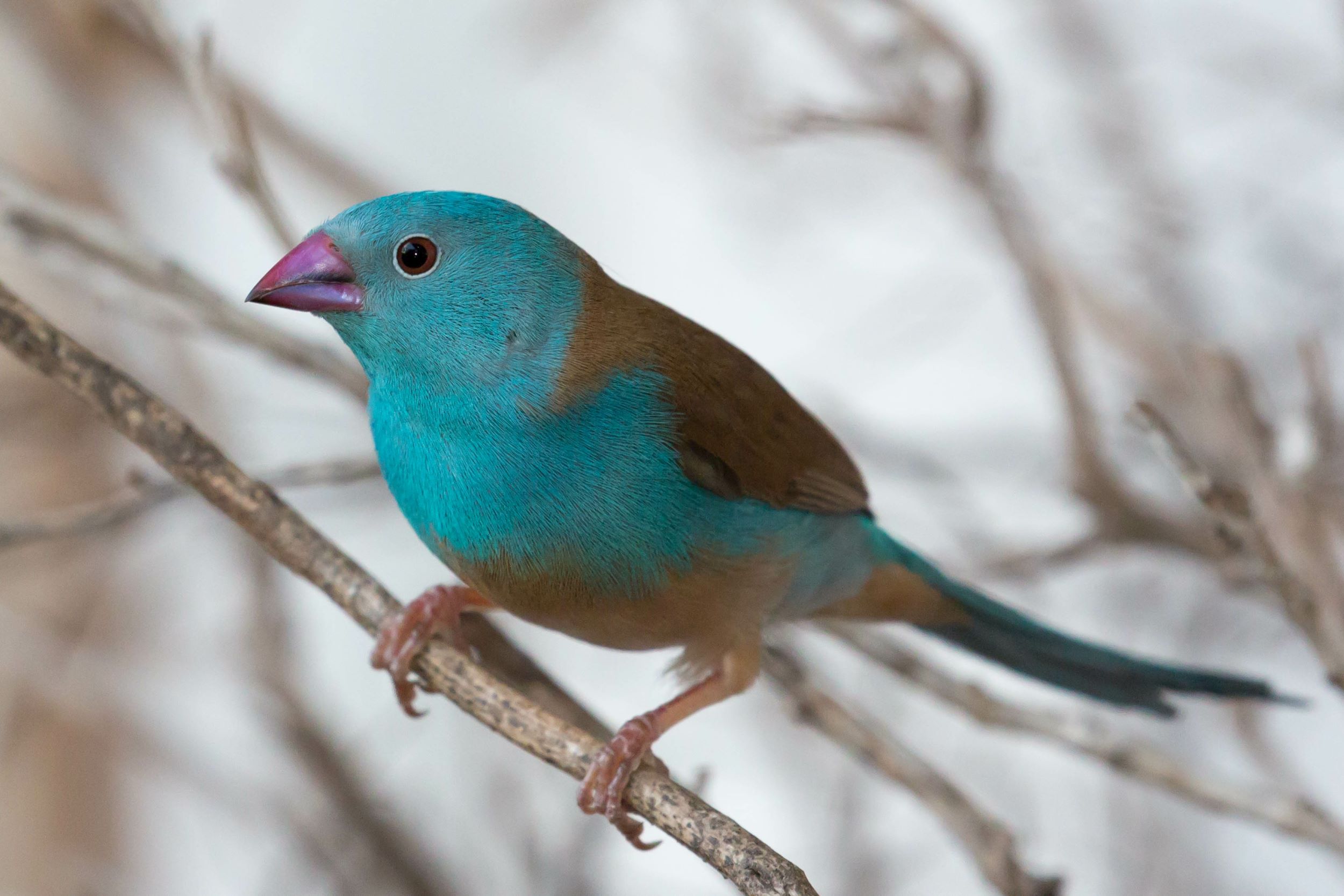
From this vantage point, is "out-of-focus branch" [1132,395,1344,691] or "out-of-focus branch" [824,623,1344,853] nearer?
"out-of-focus branch" [1132,395,1344,691]

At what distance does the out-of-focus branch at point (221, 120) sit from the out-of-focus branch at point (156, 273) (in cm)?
20

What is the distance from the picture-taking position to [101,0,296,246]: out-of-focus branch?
256cm

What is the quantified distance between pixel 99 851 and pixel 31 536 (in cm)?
302

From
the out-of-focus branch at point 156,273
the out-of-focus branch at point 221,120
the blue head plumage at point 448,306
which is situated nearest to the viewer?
the blue head plumage at point 448,306

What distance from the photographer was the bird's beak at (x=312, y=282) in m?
2.09

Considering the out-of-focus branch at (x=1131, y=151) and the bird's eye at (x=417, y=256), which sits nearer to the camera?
the bird's eye at (x=417, y=256)

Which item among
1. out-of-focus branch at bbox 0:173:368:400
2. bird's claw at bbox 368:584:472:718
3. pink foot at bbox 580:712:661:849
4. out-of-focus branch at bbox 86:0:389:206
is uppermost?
out-of-focus branch at bbox 86:0:389:206

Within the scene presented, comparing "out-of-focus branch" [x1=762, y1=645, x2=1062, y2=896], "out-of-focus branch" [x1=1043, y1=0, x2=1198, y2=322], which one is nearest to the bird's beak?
"out-of-focus branch" [x1=762, y1=645, x2=1062, y2=896]

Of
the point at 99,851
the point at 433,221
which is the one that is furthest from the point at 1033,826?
the point at 99,851

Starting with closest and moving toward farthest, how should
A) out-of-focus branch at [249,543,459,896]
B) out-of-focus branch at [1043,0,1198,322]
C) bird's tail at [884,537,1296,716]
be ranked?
bird's tail at [884,537,1296,716] < out-of-focus branch at [249,543,459,896] < out-of-focus branch at [1043,0,1198,322]

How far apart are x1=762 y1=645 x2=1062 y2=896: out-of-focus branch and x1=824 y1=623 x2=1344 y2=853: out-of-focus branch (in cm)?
15

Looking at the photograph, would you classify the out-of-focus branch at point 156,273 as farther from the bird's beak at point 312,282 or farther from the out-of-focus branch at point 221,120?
the bird's beak at point 312,282

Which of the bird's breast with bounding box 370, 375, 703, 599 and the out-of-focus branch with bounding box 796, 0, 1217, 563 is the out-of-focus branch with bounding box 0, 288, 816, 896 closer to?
the bird's breast with bounding box 370, 375, 703, 599

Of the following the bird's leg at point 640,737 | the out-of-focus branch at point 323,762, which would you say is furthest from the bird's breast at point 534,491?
the out-of-focus branch at point 323,762
